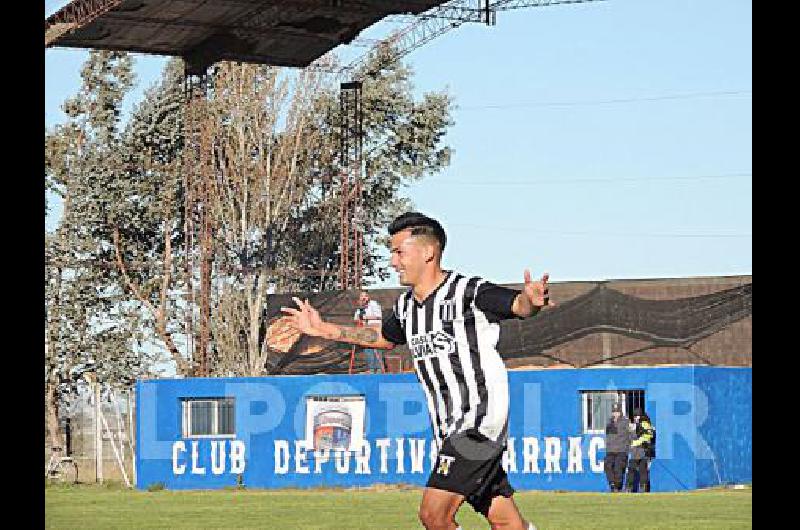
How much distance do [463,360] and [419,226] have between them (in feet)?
2.90

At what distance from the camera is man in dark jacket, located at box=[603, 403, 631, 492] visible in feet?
112

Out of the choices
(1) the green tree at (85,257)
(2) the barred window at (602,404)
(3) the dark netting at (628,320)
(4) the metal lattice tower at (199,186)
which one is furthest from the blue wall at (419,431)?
(1) the green tree at (85,257)

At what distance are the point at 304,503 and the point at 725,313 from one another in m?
14.5

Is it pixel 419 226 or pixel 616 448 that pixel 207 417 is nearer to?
pixel 616 448

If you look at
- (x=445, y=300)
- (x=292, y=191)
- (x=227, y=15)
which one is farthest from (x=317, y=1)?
(x=445, y=300)

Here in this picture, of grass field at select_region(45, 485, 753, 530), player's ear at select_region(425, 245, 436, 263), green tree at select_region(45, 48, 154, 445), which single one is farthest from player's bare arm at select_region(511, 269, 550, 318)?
green tree at select_region(45, 48, 154, 445)

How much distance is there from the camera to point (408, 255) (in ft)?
36.7

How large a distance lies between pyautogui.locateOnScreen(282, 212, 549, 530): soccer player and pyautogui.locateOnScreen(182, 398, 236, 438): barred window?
28.1 m

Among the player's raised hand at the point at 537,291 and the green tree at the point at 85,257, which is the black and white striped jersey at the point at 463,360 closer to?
the player's raised hand at the point at 537,291

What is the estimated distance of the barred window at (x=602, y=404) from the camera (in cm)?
3562

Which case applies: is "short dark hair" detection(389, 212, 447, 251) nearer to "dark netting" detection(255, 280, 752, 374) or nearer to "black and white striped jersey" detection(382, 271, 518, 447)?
"black and white striped jersey" detection(382, 271, 518, 447)

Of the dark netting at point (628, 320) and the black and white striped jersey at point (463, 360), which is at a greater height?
the dark netting at point (628, 320)

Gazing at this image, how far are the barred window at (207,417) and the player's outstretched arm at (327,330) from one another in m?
27.4

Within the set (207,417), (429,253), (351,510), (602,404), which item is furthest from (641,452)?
(429,253)
